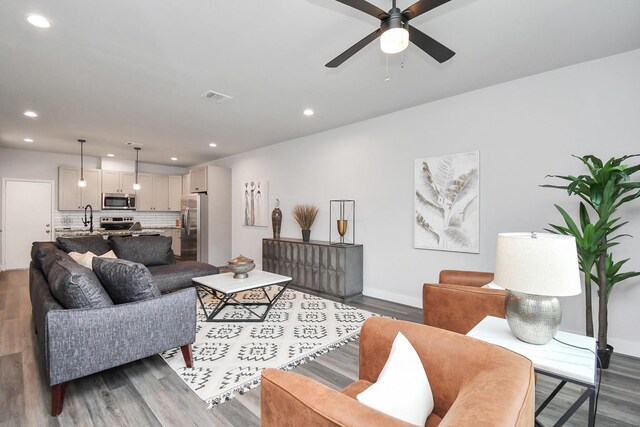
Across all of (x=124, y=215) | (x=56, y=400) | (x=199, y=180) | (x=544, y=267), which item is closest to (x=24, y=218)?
(x=124, y=215)

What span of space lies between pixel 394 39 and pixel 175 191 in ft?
26.3

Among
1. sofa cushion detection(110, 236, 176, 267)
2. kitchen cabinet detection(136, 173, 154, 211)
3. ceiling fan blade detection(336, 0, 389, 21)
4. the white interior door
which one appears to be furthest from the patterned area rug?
the white interior door

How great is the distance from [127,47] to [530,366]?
11.5ft

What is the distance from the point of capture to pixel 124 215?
7883 mm

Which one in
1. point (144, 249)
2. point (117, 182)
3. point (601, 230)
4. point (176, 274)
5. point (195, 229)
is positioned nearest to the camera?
point (601, 230)

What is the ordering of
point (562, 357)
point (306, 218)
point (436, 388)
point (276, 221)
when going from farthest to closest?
1. point (276, 221)
2. point (306, 218)
3. point (562, 357)
4. point (436, 388)

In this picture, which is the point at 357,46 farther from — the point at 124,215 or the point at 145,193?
the point at 124,215

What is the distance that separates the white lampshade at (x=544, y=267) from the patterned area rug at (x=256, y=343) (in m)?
1.92

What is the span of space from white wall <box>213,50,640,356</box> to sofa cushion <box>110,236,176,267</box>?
8.05ft

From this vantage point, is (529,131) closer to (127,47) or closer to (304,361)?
(304,361)

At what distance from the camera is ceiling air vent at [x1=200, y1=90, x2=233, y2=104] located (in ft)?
11.9

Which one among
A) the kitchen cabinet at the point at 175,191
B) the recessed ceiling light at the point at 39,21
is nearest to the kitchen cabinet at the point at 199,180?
the kitchen cabinet at the point at 175,191

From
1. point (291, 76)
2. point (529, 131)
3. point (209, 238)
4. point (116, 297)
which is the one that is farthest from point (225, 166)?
point (529, 131)

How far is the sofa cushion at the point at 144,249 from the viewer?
14.9 feet
